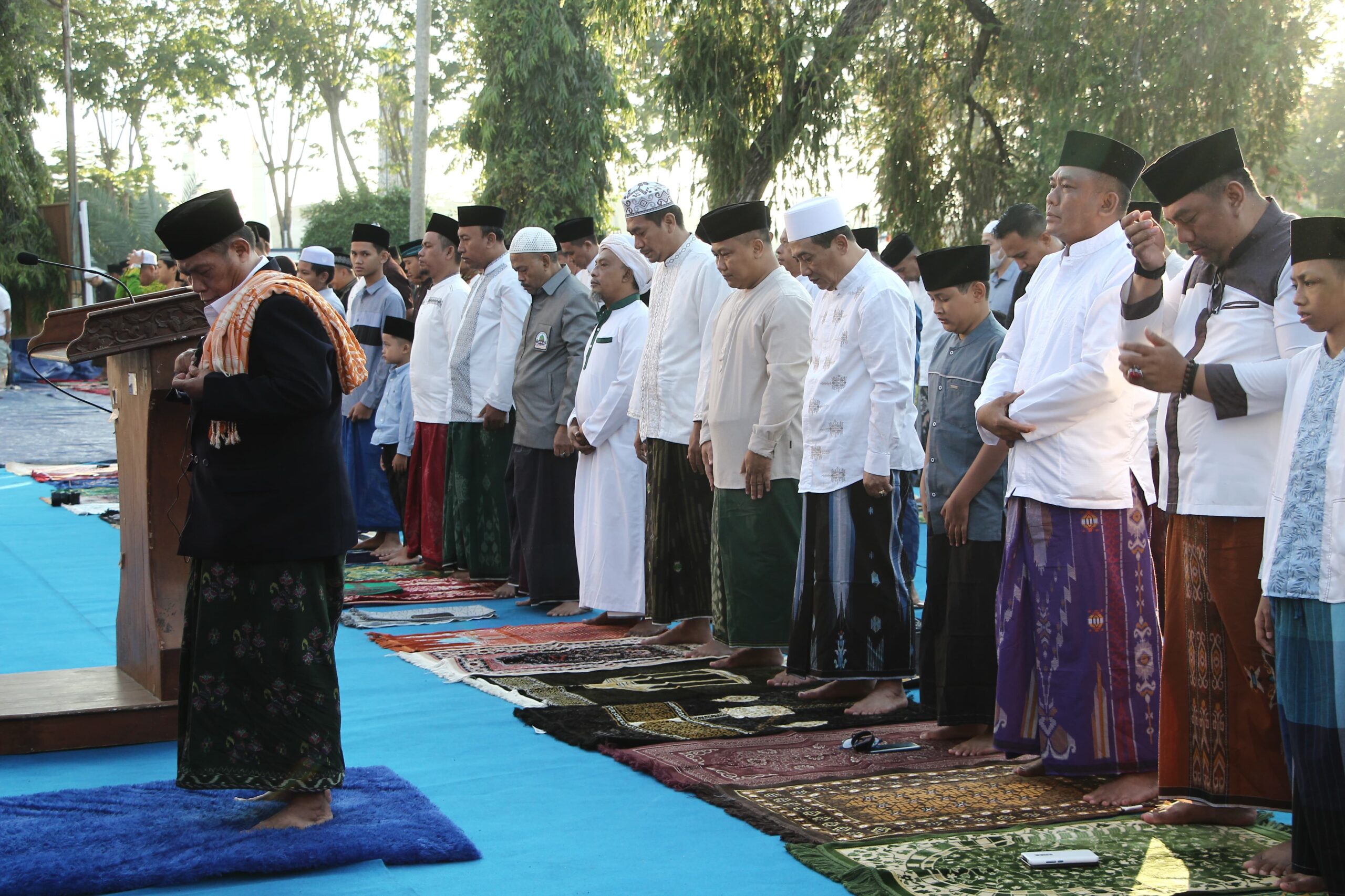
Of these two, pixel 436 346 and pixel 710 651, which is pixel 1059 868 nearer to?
pixel 710 651

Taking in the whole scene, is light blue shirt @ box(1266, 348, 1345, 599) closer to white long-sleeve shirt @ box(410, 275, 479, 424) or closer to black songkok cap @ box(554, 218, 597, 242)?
black songkok cap @ box(554, 218, 597, 242)

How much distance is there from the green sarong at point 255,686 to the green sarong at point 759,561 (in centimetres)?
224

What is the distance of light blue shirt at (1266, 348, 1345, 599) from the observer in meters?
2.84

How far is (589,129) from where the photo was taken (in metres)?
20.4

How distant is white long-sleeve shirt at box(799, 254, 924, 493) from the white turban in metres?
1.77

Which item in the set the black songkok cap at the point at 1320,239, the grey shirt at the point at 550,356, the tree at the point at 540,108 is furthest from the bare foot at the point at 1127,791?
the tree at the point at 540,108

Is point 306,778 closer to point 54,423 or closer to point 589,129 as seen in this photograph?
point 54,423

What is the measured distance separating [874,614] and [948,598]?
0.48 metres

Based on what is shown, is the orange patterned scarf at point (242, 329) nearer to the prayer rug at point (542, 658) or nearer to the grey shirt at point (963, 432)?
the grey shirt at point (963, 432)

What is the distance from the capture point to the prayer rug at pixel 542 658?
18.2 ft

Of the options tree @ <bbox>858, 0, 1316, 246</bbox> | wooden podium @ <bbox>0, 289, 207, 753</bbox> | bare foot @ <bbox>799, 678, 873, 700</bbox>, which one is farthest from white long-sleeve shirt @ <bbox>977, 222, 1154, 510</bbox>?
tree @ <bbox>858, 0, 1316, 246</bbox>

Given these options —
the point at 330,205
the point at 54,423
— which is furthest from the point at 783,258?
the point at 330,205

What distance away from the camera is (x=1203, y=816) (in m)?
3.53

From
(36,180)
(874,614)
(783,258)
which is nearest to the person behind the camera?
(874,614)
